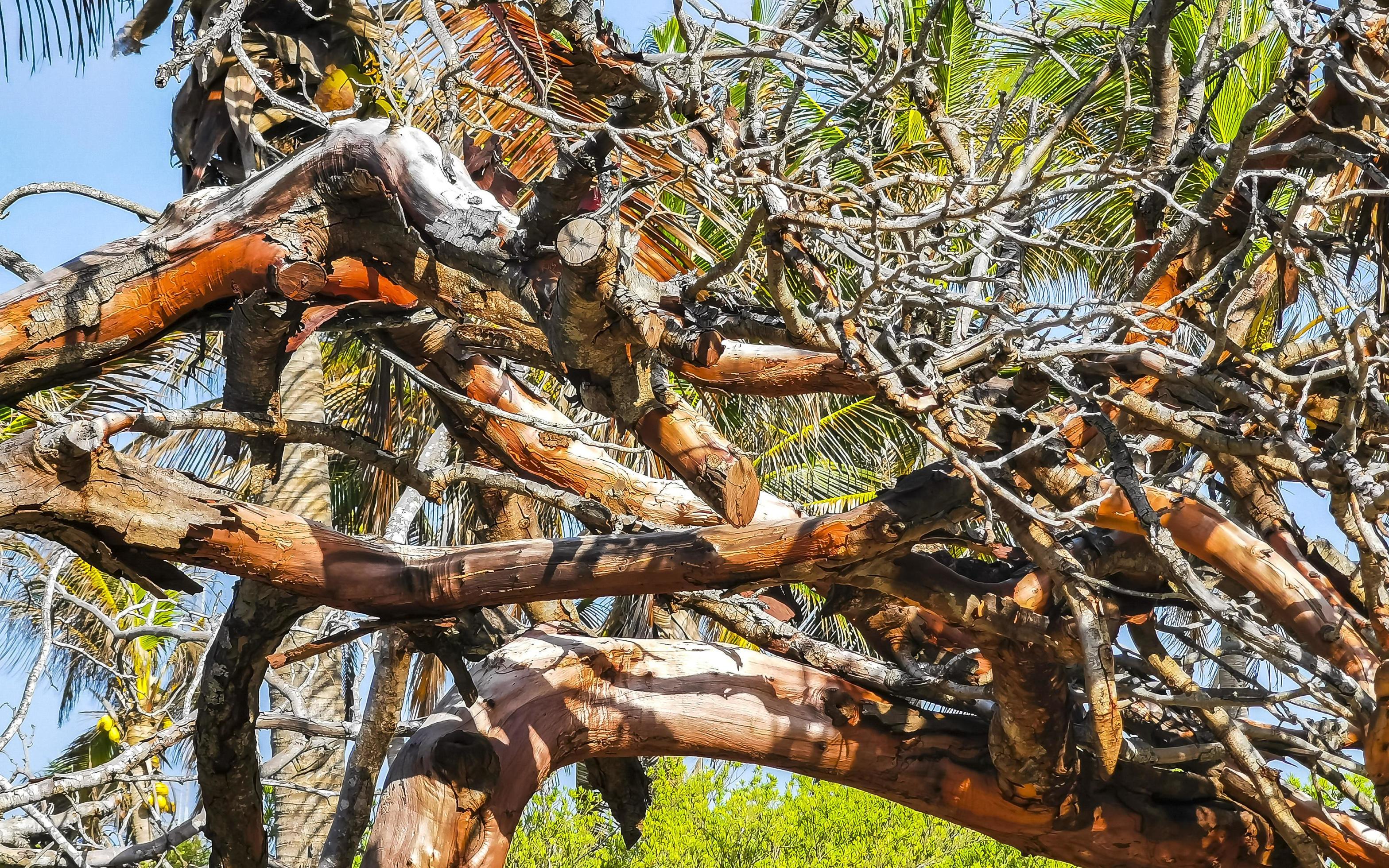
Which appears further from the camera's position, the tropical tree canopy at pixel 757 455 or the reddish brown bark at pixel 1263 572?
the reddish brown bark at pixel 1263 572

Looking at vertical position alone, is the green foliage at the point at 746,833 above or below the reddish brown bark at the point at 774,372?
below

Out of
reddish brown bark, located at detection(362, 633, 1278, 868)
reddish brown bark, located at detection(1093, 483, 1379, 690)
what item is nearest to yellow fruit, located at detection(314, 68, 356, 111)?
reddish brown bark, located at detection(362, 633, 1278, 868)

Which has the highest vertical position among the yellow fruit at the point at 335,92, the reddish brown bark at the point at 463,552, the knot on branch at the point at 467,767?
the yellow fruit at the point at 335,92

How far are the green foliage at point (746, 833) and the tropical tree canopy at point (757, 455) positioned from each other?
13.3 feet

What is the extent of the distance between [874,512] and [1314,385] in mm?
1327

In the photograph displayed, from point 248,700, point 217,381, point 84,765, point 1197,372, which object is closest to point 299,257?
point 248,700

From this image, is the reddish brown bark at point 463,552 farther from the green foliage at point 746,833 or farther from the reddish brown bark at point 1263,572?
the green foliage at point 746,833

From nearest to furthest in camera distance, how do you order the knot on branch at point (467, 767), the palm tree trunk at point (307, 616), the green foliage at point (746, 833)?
the knot on branch at point (467, 767), the palm tree trunk at point (307, 616), the green foliage at point (746, 833)

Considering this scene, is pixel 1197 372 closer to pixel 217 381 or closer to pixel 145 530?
pixel 145 530

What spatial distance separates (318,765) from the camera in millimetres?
7309

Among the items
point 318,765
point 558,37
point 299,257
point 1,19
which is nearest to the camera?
point 558,37

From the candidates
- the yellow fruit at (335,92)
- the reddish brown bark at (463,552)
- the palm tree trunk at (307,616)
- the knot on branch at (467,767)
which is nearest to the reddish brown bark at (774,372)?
the reddish brown bark at (463,552)

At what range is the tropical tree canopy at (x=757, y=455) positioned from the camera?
2.71m

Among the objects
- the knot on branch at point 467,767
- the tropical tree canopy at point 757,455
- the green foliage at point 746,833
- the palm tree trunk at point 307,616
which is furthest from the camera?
the green foliage at point 746,833
